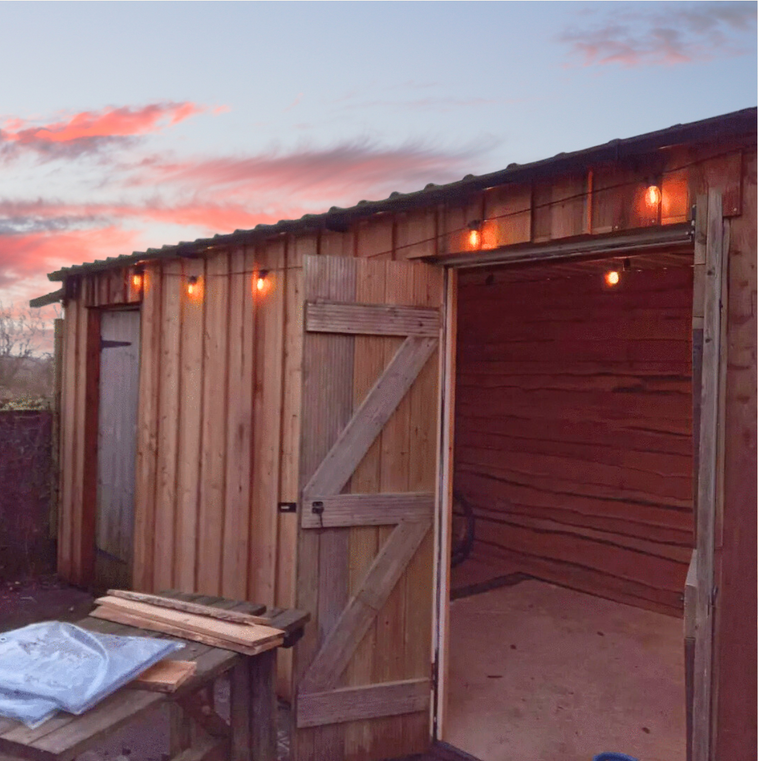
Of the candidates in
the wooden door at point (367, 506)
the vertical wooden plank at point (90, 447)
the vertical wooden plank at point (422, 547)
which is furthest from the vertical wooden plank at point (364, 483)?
the vertical wooden plank at point (90, 447)

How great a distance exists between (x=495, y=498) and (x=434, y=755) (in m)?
4.25

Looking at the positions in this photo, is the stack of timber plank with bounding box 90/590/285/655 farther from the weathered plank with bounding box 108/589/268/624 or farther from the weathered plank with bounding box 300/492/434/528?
the weathered plank with bounding box 300/492/434/528

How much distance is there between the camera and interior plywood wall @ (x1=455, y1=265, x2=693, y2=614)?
21.9ft

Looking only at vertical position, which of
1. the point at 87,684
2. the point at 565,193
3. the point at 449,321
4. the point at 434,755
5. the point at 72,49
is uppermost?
the point at 72,49

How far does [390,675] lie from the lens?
4.31 metres

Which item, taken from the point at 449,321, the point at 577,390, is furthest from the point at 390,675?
the point at 577,390

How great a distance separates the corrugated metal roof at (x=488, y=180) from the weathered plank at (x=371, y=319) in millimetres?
607

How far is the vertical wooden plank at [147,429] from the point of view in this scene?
6.57m

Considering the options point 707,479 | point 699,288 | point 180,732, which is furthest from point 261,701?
point 699,288

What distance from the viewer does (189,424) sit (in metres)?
6.21

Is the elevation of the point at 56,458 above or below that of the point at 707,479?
below

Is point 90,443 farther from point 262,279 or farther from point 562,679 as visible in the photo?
point 562,679

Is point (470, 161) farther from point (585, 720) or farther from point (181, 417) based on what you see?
point (585, 720)

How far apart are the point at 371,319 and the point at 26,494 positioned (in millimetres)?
5285
